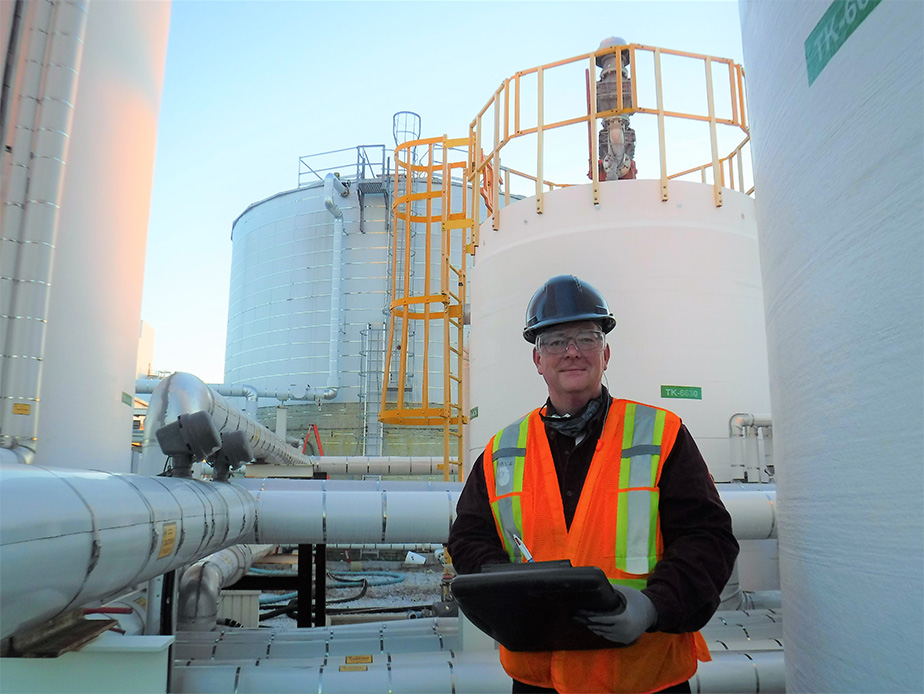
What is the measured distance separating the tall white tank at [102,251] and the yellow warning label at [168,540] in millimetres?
Answer: 2864

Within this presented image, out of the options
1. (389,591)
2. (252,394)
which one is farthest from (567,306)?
(252,394)

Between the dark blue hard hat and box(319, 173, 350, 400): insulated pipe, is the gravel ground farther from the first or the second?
the dark blue hard hat

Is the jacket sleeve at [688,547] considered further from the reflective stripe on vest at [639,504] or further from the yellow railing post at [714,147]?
the yellow railing post at [714,147]

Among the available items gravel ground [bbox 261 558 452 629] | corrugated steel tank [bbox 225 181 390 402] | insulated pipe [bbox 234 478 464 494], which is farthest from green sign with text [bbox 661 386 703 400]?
corrugated steel tank [bbox 225 181 390 402]

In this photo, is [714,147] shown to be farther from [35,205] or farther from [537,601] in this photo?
[537,601]

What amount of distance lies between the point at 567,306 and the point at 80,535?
4.96 ft


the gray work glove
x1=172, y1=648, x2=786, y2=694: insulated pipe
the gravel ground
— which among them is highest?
the gray work glove

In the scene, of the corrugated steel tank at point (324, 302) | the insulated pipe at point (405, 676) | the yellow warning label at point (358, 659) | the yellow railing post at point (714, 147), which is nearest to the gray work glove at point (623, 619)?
the insulated pipe at point (405, 676)

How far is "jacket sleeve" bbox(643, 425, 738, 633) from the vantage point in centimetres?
171

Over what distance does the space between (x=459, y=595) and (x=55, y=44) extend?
16.7ft

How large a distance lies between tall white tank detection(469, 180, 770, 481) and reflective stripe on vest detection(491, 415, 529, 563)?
400 centimetres

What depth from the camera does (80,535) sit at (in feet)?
5.99

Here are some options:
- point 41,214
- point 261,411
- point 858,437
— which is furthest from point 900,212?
point 261,411

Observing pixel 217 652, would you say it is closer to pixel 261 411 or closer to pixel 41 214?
pixel 41 214
